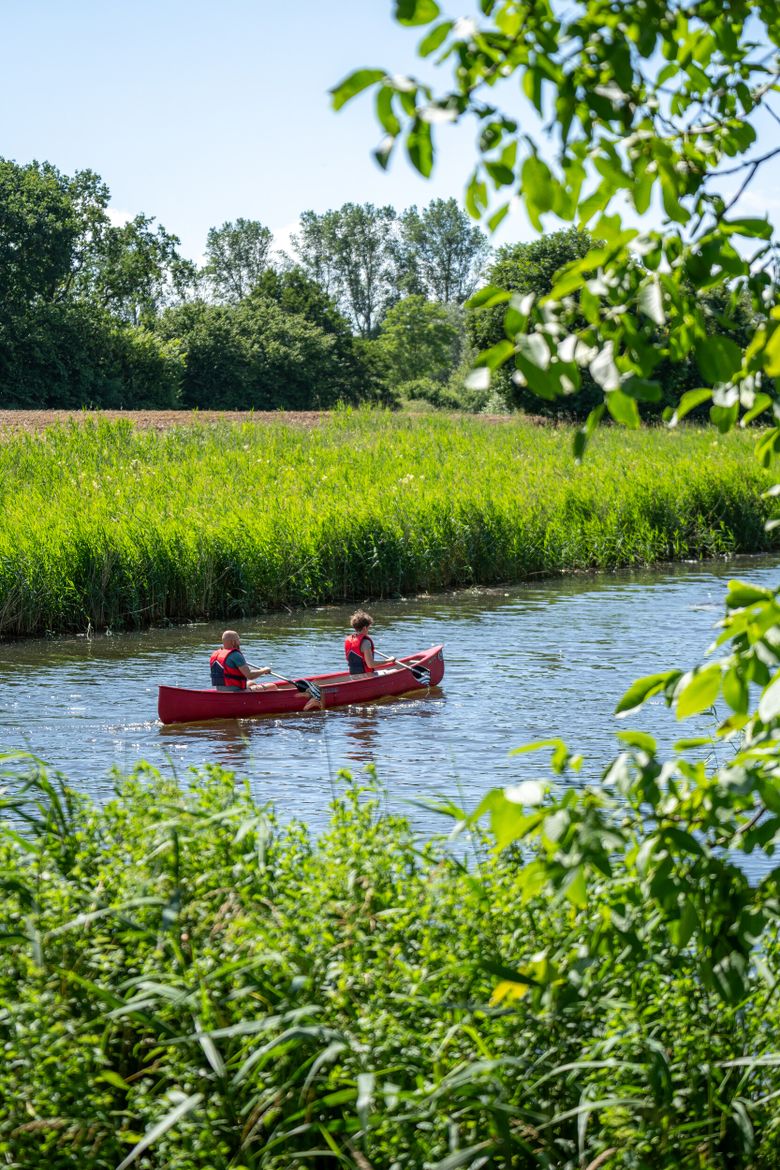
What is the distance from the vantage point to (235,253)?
388 ft

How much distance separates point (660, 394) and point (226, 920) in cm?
243

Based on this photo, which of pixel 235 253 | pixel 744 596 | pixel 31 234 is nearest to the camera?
pixel 744 596

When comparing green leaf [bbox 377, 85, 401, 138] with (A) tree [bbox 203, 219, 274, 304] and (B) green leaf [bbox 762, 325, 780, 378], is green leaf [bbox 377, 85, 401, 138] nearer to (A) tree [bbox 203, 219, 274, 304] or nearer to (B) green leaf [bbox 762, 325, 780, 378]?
(B) green leaf [bbox 762, 325, 780, 378]

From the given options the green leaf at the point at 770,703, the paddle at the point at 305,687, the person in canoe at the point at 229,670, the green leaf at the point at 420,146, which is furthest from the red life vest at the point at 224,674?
the green leaf at the point at 770,703

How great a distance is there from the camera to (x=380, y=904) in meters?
4.46

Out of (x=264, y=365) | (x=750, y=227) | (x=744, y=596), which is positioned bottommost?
(x=744, y=596)

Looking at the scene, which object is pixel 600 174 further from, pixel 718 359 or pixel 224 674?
pixel 224 674

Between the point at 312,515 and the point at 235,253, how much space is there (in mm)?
102830

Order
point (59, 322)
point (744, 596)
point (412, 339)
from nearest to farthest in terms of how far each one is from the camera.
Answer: point (744, 596)
point (59, 322)
point (412, 339)

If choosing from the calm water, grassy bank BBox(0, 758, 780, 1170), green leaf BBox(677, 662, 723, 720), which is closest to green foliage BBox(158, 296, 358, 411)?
the calm water

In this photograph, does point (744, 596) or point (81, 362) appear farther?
point (81, 362)

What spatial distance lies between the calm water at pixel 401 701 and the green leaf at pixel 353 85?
496 cm

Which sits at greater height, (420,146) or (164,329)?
(164,329)

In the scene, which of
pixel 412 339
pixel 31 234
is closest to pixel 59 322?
pixel 31 234
